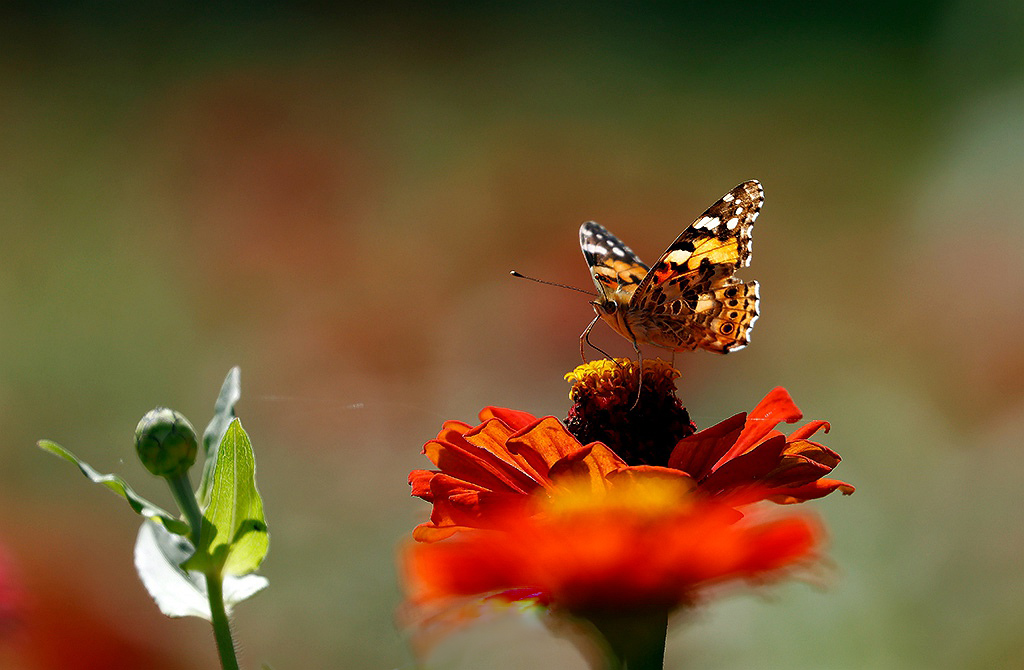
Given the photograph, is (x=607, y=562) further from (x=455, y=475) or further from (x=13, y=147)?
(x=13, y=147)

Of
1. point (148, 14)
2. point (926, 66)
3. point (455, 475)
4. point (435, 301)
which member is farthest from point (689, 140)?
point (455, 475)

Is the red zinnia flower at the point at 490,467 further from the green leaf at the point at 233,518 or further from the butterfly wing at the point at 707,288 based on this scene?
the butterfly wing at the point at 707,288

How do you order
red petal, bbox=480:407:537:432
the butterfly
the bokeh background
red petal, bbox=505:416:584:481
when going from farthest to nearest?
1. the bokeh background
2. the butterfly
3. red petal, bbox=480:407:537:432
4. red petal, bbox=505:416:584:481

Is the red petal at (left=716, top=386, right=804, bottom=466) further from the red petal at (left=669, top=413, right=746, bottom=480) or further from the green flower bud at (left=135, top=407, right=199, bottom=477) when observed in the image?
the green flower bud at (left=135, top=407, right=199, bottom=477)

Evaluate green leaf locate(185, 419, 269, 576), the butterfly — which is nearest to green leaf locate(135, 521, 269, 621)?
green leaf locate(185, 419, 269, 576)

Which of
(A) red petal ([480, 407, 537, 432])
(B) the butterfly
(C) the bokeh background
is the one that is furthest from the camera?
(C) the bokeh background

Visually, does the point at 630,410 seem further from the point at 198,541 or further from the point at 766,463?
the point at 198,541

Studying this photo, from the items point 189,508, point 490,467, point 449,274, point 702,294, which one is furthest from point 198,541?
point 449,274
